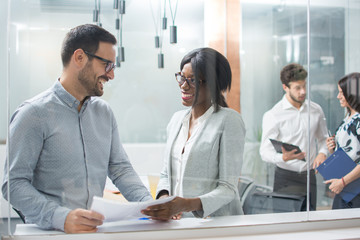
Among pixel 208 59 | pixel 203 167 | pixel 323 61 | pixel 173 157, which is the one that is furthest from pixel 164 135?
pixel 323 61

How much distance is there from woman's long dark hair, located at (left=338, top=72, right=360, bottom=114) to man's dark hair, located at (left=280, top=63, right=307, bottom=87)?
309 mm

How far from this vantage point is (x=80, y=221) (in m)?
1.64

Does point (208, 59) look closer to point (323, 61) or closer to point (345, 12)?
point (323, 61)

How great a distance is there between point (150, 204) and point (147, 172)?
366 mm

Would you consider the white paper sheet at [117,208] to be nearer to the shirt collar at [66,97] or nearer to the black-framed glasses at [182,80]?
the shirt collar at [66,97]

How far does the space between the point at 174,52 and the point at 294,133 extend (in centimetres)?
95

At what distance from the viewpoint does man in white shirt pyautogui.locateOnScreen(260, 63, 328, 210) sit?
2.41 meters

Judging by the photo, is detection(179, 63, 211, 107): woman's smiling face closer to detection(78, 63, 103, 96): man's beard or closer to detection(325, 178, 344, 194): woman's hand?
detection(78, 63, 103, 96): man's beard

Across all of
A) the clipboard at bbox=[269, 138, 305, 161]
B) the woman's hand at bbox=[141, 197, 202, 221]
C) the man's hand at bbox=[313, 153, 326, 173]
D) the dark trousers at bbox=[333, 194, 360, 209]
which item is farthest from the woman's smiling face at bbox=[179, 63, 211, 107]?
the dark trousers at bbox=[333, 194, 360, 209]

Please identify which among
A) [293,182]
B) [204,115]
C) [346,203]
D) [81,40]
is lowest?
[346,203]

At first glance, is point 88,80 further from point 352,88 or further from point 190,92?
point 352,88

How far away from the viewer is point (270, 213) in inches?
85.0

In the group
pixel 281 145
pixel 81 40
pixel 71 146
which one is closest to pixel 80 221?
pixel 71 146

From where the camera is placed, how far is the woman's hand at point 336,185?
2488mm
